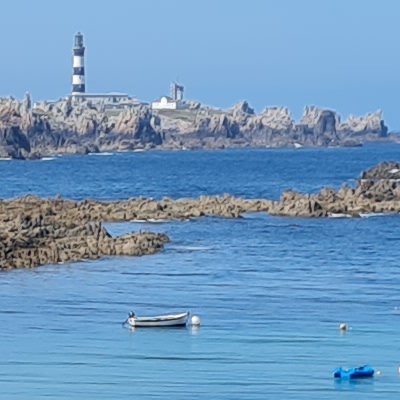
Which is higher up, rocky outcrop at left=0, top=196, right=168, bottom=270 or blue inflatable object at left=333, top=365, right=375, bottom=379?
rocky outcrop at left=0, top=196, right=168, bottom=270

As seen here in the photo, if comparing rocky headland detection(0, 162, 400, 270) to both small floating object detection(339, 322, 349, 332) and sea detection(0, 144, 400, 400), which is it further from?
small floating object detection(339, 322, 349, 332)

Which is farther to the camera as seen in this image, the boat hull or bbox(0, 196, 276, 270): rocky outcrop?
bbox(0, 196, 276, 270): rocky outcrop

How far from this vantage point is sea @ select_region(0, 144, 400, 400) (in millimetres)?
24031

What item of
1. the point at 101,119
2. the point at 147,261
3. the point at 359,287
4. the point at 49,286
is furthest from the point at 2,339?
the point at 101,119

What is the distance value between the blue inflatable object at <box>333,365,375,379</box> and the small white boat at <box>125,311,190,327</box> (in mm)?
5902

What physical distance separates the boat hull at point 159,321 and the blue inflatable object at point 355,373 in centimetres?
590

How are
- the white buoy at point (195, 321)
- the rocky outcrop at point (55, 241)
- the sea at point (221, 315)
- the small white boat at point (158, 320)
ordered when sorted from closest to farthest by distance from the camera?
the sea at point (221, 315) < the small white boat at point (158, 320) < the white buoy at point (195, 321) < the rocky outcrop at point (55, 241)

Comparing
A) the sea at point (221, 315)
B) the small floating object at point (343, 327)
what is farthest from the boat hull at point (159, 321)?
the small floating object at point (343, 327)

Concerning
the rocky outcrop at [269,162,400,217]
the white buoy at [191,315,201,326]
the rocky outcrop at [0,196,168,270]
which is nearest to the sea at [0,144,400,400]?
the white buoy at [191,315,201,326]

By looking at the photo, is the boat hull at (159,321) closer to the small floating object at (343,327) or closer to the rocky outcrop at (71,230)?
the small floating object at (343,327)

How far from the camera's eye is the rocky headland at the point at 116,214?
137ft

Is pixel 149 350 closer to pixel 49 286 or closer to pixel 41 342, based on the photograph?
pixel 41 342

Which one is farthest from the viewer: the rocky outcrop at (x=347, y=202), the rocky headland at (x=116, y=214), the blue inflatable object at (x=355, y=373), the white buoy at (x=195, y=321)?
the rocky outcrop at (x=347, y=202)

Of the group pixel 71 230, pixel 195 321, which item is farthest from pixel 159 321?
pixel 71 230
